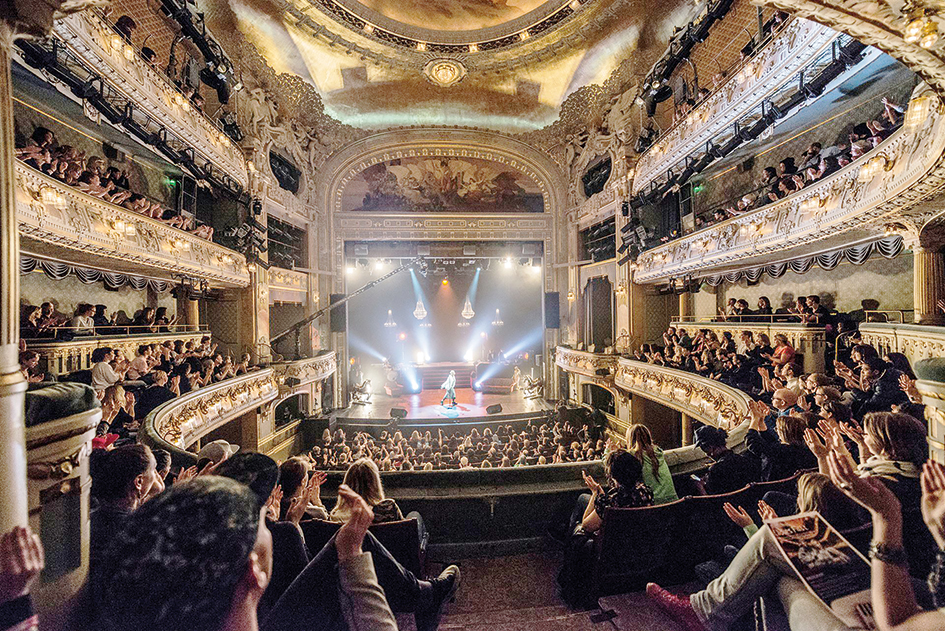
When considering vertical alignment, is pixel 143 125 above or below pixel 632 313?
above

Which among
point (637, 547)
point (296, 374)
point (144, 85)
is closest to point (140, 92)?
point (144, 85)

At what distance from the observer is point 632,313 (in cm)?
1269

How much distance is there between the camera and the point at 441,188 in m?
16.8

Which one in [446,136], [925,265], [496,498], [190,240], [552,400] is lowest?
[552,400]

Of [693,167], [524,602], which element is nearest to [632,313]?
[693,167]

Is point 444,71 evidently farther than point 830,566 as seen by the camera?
Yes

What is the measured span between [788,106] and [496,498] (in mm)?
8195

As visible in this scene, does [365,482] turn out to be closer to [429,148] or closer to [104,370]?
[104,370]

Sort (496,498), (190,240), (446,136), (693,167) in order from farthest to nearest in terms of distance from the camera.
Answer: (446,136) → (693,167) → (190,240) → (496,498)

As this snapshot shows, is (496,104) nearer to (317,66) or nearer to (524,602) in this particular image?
(317,66)

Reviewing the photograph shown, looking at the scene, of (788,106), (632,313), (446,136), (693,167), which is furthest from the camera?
(446,136)

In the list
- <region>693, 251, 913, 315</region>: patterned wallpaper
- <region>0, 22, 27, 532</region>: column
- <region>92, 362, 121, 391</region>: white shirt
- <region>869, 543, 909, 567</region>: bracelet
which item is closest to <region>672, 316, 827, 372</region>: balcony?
<region>693, 251, 913, 315</region>: patterned wallpaper

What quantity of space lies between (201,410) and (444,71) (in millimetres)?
12494

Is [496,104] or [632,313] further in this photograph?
[496,104]
